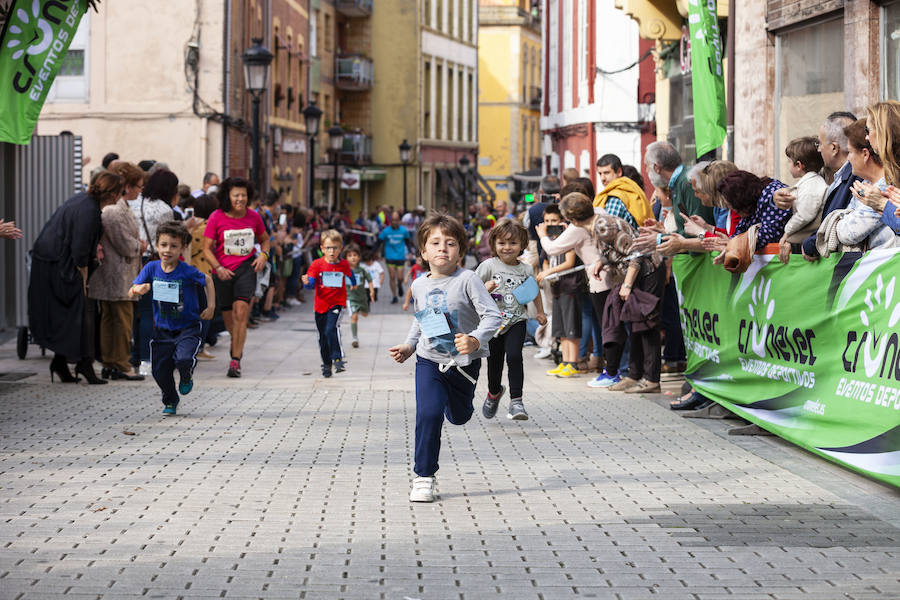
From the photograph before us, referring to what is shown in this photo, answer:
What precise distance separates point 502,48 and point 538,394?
2856 inches

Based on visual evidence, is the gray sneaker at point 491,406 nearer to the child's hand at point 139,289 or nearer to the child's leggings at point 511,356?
the child's leggings at point 511,356

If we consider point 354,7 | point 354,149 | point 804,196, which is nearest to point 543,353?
point 804,196

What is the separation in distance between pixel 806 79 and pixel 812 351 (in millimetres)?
6639

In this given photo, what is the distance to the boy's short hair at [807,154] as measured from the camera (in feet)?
31.6

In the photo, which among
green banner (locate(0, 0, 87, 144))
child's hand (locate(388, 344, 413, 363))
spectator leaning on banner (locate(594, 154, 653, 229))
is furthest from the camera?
spectator leaning on banner (locate(594, 154, 653, 229))

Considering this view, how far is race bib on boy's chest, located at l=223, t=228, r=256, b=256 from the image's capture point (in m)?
14.5

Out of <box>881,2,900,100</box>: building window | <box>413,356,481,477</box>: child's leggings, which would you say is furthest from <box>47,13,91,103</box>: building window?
<box>413,356,481,477</box>: child's leggings

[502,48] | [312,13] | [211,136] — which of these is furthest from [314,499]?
[502,48]

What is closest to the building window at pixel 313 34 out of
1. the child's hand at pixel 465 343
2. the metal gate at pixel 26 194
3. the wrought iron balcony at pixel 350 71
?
the wrought iron balcony at pixel 350 71

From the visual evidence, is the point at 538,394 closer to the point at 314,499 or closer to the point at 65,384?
the point at 65,384

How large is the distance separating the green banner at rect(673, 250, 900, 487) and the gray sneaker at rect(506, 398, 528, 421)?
142 centimetres

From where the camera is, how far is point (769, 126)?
1594cm

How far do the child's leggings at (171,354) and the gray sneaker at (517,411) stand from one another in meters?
2.44

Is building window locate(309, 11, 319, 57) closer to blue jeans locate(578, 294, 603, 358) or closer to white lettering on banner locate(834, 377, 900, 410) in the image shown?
blue jeans locate(578, 294, 603, 358)
